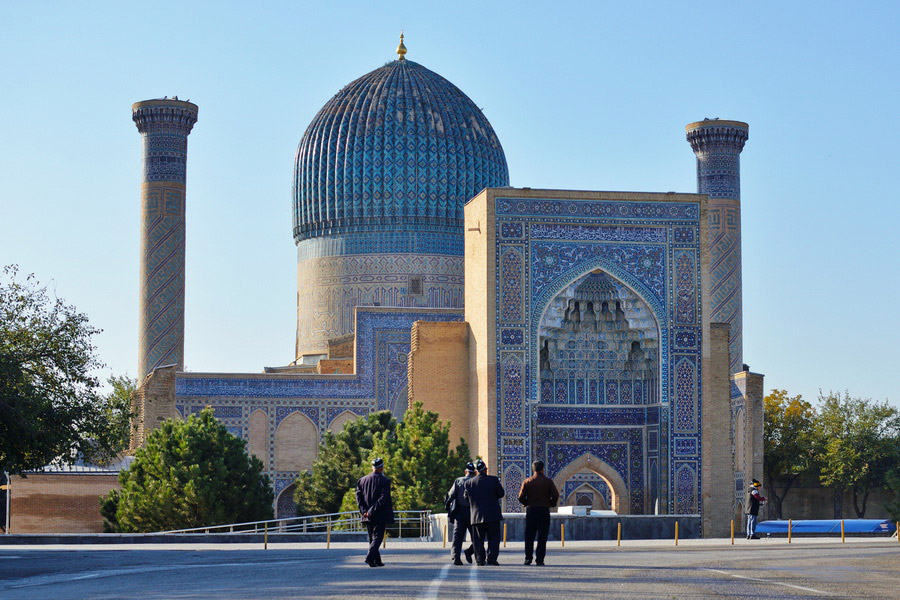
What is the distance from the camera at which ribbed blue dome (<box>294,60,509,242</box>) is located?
34.2 metres

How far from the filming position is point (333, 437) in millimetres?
28359

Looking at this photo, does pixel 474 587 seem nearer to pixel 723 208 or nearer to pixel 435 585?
pixel 435 585

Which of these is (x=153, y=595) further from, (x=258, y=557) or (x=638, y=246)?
(x=638, y=246)

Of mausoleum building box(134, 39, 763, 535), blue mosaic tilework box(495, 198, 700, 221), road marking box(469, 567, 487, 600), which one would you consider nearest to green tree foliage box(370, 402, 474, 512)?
mausoleum building box(134, 39, 763, 535)

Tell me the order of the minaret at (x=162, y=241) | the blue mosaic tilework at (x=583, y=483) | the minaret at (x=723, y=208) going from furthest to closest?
1. the minaret at (x=723, y=208)
2. the minaret at (x=162, y=241)
3. the blue mosaic tilework at (x=583, y=483)

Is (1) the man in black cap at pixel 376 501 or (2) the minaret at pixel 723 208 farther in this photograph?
(2) the minaret at pixel 723 208

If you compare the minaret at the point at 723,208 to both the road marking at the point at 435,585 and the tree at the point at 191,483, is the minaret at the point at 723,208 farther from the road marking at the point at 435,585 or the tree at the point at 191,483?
the road marking at the point at 435,585

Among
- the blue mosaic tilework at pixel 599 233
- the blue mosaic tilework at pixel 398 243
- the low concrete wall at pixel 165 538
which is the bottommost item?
the low concrete wall at pixel 165 538

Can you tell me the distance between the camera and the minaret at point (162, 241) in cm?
3516

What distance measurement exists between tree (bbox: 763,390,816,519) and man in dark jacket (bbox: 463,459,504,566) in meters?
26.6

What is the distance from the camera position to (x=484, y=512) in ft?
40.2

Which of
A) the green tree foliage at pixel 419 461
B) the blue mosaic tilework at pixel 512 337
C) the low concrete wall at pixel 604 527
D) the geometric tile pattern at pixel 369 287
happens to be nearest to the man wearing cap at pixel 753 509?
the low concrete wall at pixel 604 527

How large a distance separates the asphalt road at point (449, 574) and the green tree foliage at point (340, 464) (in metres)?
10.2

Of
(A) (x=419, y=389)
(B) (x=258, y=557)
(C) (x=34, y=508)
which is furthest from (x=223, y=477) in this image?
(B) (x=258, y=557)
